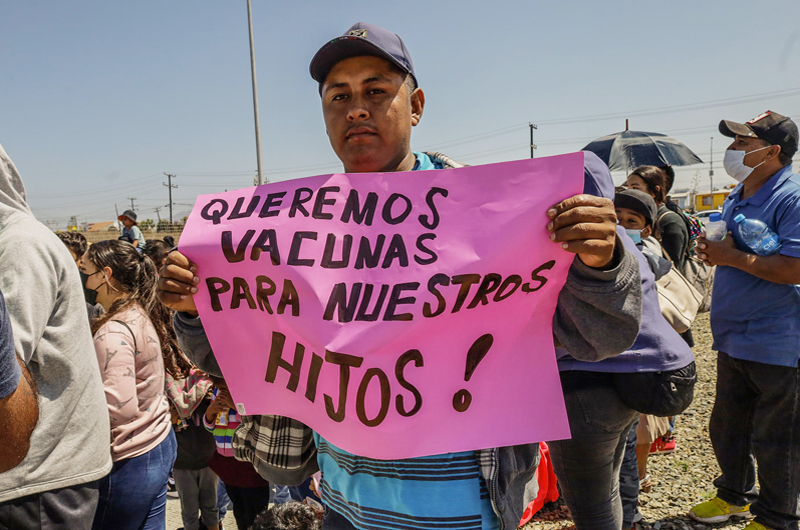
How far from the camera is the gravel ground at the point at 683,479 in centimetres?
345

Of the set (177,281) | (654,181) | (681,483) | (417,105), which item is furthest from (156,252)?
(681,483)

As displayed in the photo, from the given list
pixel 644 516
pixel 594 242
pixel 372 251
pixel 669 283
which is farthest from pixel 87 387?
pixel 644 516

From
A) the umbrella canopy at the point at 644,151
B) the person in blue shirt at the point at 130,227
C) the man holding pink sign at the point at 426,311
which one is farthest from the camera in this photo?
the person in blue shirt at the point at 130,227

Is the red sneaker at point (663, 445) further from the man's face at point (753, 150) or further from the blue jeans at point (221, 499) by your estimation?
the blue jeans at point (221, 499)

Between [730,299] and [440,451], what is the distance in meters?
2.65

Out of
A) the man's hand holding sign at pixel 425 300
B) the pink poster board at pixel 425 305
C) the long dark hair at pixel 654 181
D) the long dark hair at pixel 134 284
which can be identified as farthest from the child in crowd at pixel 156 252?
the long dark hair at pixel 654 181

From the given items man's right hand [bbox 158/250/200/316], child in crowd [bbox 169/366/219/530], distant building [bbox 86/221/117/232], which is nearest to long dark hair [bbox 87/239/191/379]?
child in crowd [bbox 169/366/219/530]

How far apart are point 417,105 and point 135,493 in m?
2.06

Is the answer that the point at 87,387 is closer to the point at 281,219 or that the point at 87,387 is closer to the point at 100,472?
the point at 100,472

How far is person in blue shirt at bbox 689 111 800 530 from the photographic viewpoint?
2.89 m

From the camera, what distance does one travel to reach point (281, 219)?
1471 mm

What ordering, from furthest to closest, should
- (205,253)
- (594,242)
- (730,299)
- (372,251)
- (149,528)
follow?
1. (730,299)
2. (149,528)
3. (205,253)
4. (372,251)
5. (594,242)

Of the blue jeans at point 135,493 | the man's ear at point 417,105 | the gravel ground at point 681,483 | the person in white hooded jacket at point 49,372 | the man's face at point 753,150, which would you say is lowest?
the gravel ground at point 681,483

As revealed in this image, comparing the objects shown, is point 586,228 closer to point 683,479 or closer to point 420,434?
point 420,434
